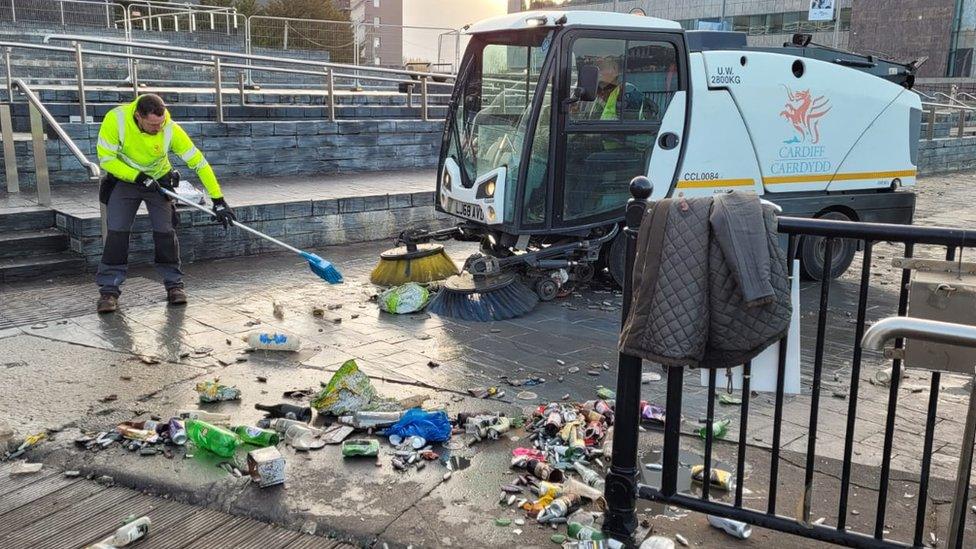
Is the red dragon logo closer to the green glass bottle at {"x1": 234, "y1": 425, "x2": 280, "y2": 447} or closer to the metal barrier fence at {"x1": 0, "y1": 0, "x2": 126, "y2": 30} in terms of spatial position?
the green glass bottle at {"x1": 234, "y1": 425, "x2": 280, "y2": 447}

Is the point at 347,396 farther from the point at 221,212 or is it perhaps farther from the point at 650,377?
the point at 221,212

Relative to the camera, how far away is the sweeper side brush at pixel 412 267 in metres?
7.50

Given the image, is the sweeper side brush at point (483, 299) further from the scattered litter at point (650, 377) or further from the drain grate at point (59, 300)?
the drain grate at point (59, 300)

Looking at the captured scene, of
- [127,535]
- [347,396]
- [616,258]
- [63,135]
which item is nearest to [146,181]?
[63,135]

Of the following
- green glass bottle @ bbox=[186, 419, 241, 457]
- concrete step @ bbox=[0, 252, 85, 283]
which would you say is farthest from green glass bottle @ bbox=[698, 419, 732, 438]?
concrete step @ bbox=[0, 252, 85, 283]

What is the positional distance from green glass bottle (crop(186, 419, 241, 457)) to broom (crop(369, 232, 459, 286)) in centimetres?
362

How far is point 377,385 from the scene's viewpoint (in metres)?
4.98

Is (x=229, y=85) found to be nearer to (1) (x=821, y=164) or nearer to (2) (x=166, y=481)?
(1) (x=821, y=164)

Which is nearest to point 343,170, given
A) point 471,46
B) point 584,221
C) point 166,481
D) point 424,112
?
point 424,112

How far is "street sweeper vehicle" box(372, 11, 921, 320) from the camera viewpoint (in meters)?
6.73

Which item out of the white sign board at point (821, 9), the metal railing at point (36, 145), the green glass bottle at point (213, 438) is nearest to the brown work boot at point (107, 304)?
the metal railing at point (36, 145)

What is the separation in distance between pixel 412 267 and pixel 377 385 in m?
2.64

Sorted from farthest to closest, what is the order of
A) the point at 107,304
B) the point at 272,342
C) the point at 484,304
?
the point at 484,304
the point at 107,304
the point at 272,342

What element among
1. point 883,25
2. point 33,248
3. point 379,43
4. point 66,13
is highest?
point 883,25
